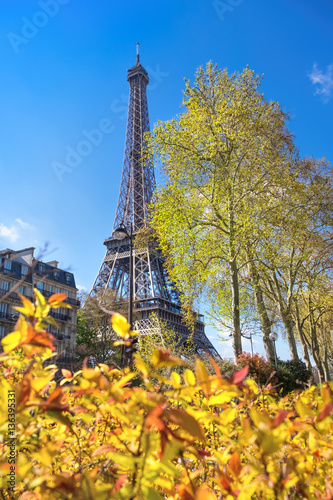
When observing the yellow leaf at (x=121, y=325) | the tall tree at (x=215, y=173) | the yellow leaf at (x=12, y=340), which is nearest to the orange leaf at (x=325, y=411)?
the yellow leaf at (x=121, y=325)

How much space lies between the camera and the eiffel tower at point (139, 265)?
1687 inches

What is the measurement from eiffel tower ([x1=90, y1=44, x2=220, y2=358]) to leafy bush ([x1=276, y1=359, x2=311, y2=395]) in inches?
725

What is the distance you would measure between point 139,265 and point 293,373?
3234cm

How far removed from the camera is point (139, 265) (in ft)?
153

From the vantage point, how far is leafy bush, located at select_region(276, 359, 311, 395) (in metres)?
14.4

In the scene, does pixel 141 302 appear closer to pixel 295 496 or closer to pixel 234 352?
pixel 234 352

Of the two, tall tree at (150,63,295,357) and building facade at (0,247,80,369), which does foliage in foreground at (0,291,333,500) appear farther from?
building facade at (0,247,80,369)

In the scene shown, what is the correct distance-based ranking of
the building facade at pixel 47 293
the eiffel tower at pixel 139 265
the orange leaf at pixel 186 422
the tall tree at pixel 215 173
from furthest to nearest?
the eiffel tower at pixel 139 265, the building facade at pixel 47 293, the tall tree at pixel 215 173, the orange leaf at pixel 186 422

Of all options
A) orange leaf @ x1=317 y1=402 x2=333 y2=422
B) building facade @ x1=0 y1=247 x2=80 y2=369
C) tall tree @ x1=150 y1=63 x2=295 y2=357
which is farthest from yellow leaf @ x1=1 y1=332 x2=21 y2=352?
building facade @ x1=0 y1=247 x2=80 y2=369

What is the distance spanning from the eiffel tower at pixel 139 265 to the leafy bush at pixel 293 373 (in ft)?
60.4

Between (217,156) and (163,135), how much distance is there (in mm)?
2144

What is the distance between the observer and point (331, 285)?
73.8ft

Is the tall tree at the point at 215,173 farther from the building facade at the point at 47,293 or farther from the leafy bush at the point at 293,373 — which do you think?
the building facade at the point at 47,293

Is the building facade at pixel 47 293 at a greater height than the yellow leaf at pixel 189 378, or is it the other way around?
the building facade at pixel 47 293
